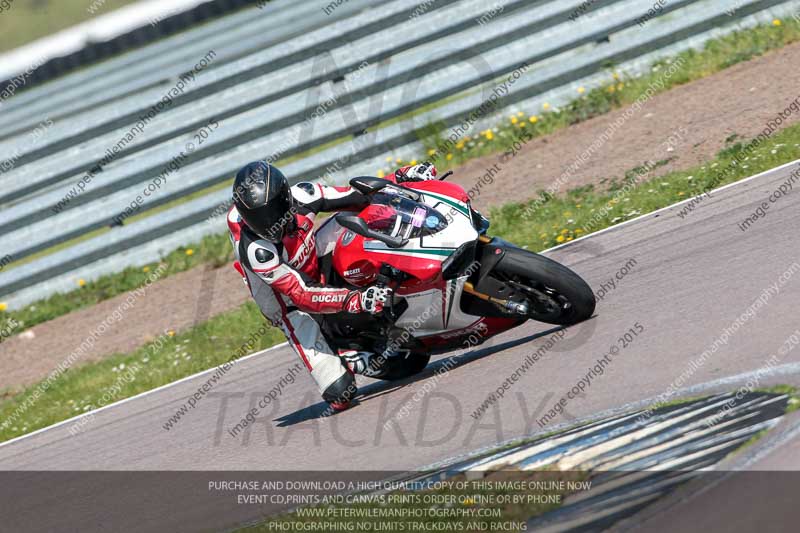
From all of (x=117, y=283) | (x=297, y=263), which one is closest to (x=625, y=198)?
(x=297, y=263)

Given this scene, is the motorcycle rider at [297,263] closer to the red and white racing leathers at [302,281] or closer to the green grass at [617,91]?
the red and white racing leathers at [302,281]

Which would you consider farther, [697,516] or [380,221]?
[380,221]

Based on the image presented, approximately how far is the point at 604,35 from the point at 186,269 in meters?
5.75

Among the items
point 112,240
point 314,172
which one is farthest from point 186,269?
point 314,172

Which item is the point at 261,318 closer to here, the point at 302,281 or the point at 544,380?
the point at 302,281

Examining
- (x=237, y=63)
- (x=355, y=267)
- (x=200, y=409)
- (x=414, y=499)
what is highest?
(x=237, y=63)

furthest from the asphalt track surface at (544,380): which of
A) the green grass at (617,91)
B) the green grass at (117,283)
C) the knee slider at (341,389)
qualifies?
the green grass at (617,91)

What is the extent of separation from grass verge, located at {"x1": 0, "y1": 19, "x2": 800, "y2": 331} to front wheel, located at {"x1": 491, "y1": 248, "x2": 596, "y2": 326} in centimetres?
569

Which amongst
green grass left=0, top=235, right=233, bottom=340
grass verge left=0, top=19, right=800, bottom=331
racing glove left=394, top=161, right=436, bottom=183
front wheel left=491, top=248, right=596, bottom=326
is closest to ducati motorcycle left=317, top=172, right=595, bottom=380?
front wheel left=491, top=248, right=596, bottom=326

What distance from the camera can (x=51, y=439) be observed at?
9086 millimetres

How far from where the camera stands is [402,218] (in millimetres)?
6633

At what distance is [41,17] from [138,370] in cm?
3383

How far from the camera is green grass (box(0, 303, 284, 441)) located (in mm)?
9680

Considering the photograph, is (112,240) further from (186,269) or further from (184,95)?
(184,95)
